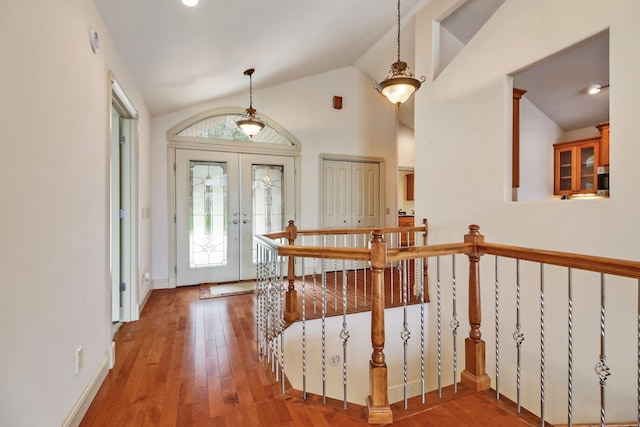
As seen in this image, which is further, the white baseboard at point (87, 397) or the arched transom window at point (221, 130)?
the arched transom window at point (221, 130)

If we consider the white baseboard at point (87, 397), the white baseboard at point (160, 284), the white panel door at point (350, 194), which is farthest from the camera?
the white panel door at point (350, 194)

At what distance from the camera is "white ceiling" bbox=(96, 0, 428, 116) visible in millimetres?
2254

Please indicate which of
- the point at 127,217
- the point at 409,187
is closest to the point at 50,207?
the point at 127,217

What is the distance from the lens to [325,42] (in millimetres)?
3908

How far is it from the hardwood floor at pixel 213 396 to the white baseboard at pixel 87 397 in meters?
0.04

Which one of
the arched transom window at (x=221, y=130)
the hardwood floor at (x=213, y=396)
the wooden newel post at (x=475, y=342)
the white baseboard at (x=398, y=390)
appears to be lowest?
the white baseboard at (x=398, y=390)

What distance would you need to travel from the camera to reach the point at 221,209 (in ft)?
15.0

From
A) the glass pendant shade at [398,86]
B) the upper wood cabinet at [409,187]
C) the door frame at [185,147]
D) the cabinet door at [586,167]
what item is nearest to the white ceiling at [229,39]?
the door frame at [185,147]

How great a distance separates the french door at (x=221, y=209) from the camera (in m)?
4.41

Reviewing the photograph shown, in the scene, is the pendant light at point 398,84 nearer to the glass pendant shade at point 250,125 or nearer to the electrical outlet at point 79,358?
the glass pendant shade at point 250,125

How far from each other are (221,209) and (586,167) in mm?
5449

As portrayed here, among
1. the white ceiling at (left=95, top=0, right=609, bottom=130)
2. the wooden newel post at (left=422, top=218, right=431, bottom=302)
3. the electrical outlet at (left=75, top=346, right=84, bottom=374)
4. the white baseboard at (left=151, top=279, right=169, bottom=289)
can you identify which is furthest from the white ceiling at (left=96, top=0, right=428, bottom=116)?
the wooden newel post at (left=422, top=218, right=431, bottom=302)

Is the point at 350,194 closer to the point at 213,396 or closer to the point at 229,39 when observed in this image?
the point at 229,39

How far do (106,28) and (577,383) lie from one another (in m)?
4.45
